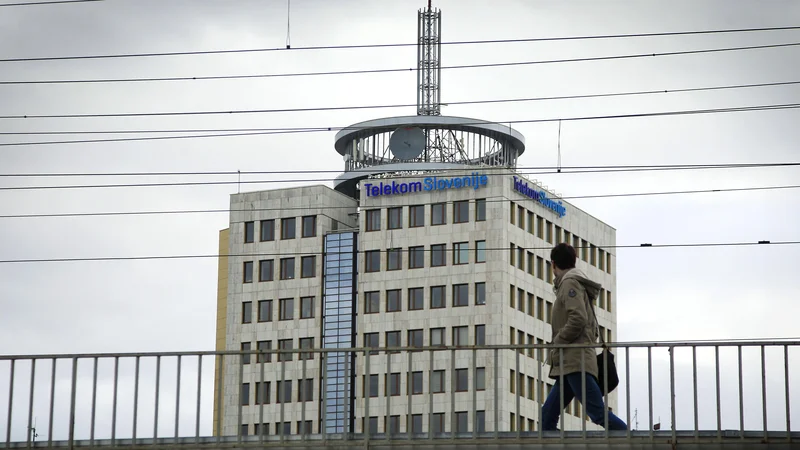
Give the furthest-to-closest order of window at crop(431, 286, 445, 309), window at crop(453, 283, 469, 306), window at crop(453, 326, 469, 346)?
window at crop(431, 286, 445, 309), window at crop(453, 283, 469, 306), window at crop(453, 326, 469, 346)

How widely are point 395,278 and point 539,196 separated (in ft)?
31.0

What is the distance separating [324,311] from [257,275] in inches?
191

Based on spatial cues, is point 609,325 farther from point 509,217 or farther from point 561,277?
point 561,277

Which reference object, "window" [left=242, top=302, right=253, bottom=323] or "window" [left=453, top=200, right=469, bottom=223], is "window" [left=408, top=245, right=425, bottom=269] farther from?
"window" [left=242, top=302, right=253, bottom=323]

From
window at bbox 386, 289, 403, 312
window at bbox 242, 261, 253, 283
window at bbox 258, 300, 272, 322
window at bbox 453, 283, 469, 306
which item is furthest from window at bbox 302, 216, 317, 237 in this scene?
window at bbox 453, 283, 469, 306

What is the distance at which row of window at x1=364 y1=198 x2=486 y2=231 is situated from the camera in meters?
92.9

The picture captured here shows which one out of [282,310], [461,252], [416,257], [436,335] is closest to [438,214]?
[461,252]

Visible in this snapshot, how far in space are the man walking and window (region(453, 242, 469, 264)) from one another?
78.0 meters

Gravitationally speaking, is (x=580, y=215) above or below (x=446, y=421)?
above

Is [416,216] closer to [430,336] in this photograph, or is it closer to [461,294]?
[461,294]

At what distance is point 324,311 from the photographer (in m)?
95.8

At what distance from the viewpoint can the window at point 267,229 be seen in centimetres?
9744

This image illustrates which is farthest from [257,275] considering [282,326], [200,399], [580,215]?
[200,399]

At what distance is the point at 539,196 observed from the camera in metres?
94.8
